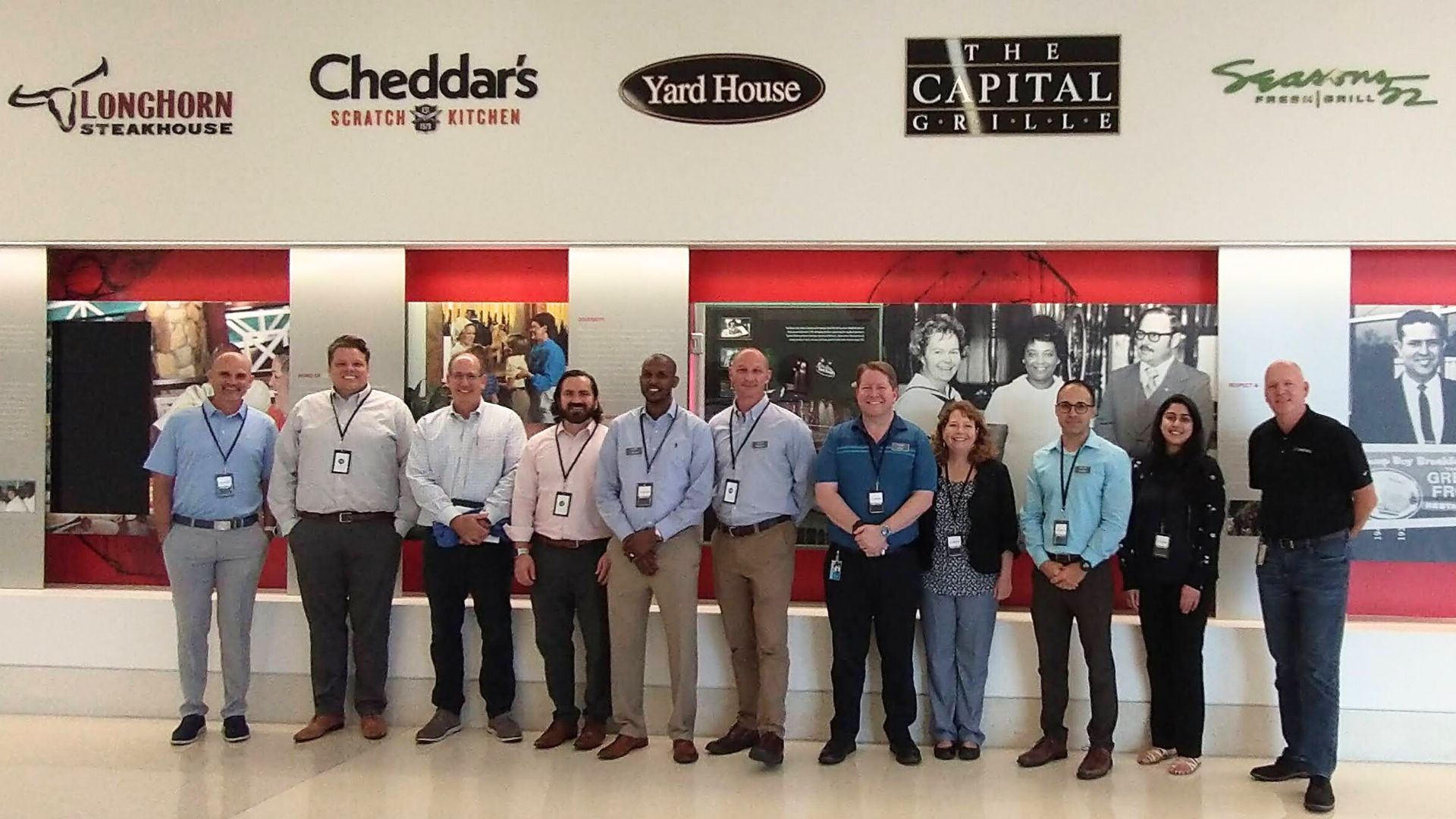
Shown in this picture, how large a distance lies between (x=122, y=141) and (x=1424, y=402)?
22.7 feet

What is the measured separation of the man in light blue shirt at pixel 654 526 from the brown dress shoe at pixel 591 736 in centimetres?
9

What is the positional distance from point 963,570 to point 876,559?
1.50 feet

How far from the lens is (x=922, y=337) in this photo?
228 inches

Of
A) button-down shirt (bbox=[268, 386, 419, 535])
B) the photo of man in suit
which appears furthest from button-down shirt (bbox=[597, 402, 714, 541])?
the photo of man in suit

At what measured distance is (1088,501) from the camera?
5.06 meters

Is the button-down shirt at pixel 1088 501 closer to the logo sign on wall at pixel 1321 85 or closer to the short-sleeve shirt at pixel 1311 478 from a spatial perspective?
the short-sleeve shirt at pixel 1311 478

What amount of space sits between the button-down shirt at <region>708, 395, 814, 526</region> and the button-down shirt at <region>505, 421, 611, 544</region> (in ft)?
1.94

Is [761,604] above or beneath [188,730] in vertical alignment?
above

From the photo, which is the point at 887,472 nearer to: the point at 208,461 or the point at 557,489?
the point at 557,489

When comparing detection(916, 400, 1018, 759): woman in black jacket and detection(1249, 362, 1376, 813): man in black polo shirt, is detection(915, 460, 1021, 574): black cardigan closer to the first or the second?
detection(916, 400, 1018, 759): woman in black jacket

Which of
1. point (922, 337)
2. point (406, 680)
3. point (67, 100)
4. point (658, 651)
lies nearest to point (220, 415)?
point (406, 680)

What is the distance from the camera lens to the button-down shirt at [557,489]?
5.29 meters

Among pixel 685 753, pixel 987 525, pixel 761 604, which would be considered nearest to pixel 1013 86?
pixel 987 525

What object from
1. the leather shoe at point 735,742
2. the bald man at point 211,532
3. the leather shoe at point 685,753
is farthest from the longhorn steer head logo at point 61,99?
the leather shoe at point 735,742
